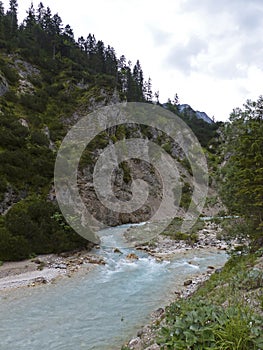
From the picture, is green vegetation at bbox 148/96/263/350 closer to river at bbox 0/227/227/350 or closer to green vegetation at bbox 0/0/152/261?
river at bbox 0/227/227/350

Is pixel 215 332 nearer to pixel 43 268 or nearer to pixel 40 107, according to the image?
pixel 43 268

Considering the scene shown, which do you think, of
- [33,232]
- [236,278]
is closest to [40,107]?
[33,232]

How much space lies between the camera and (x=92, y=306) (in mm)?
10461

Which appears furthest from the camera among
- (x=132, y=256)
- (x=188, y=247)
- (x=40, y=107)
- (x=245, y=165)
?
(x=40, y=107)

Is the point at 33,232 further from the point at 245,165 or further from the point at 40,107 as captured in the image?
the point at 40,107

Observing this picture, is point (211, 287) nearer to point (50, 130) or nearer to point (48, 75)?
point (50, 130)

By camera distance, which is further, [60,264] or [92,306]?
[60,264]

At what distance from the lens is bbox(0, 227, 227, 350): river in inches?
314

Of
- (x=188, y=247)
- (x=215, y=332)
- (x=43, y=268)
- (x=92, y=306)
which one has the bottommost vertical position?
(x=92, y=306)

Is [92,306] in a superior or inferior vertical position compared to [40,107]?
inferior

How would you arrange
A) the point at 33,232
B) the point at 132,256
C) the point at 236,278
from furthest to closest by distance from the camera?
the point at 132,256 < the point at 33,232 < the point at 236,278

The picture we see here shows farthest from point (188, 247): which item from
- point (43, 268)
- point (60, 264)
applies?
point (43, 268)

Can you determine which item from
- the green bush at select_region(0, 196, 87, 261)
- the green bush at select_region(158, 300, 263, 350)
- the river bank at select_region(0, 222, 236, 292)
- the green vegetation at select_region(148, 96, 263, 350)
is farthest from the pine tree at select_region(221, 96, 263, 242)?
the green bush at select_region(0, 196, 87, 261)

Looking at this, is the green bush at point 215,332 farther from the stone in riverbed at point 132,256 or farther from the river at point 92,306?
the stone in riverbed at point 132,256
